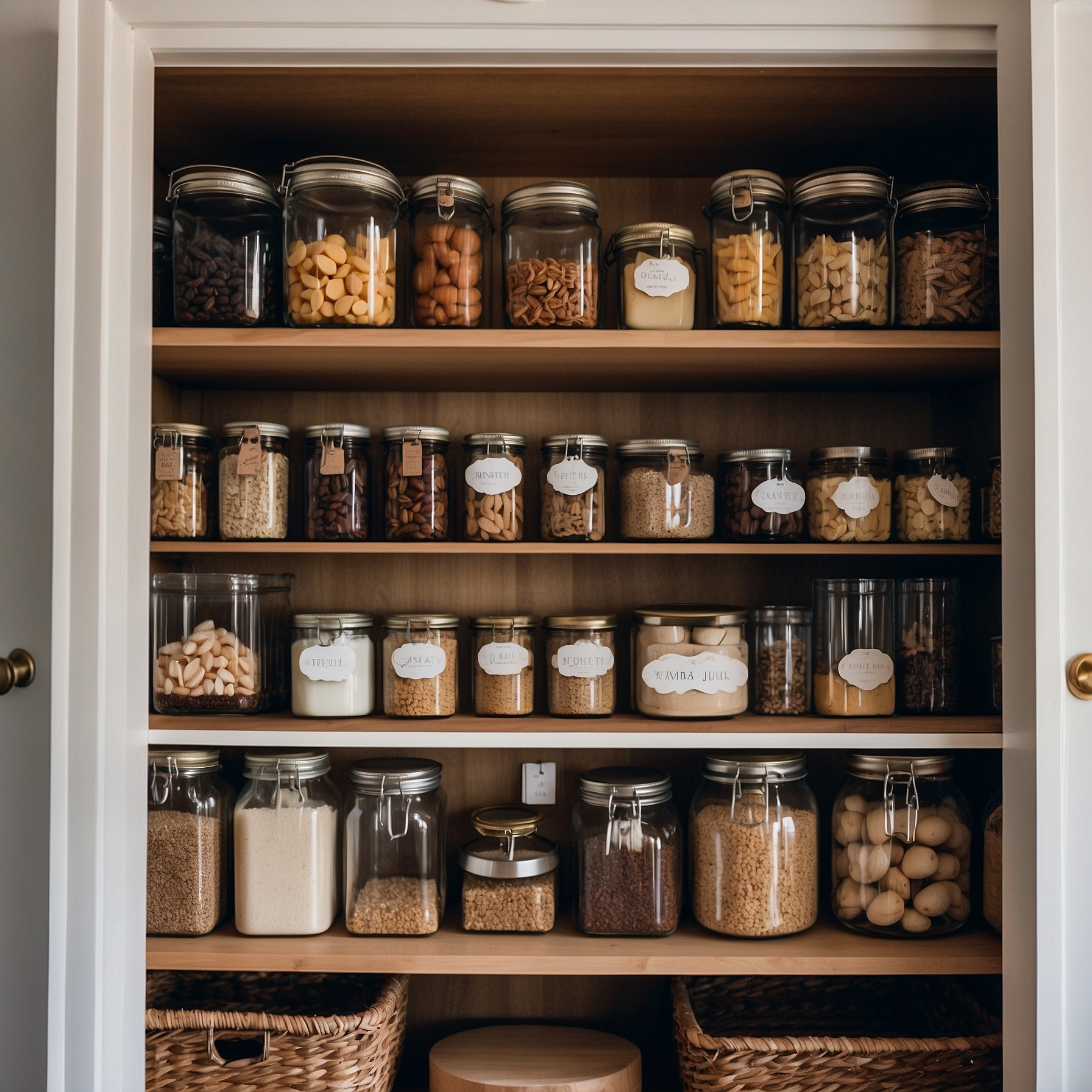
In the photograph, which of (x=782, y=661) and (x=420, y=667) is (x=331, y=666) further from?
(x=782, y=661)

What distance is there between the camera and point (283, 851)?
137cm

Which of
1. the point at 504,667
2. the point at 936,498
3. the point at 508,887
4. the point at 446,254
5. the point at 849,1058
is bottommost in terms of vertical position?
the point at 849,1058

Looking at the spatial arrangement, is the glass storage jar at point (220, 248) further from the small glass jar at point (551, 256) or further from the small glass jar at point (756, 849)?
the small glass jar at point (756, 849)

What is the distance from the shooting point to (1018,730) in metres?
1.21

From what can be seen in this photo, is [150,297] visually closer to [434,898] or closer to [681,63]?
[681,63]

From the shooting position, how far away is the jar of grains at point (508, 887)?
4.56 feet

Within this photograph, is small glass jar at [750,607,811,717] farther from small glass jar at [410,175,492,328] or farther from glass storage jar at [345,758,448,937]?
small glass jar at [410,175,492,328]

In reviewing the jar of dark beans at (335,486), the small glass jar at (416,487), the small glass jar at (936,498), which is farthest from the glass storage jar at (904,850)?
the jar of dark beans at (335,486)

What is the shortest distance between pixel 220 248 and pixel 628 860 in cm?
114

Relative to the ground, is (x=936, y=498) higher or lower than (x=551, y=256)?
lower

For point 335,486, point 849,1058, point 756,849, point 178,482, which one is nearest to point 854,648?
point 756,849

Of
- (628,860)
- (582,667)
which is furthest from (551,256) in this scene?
(628,860)

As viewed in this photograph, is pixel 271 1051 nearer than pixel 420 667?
Yes

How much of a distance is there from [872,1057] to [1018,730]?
53 cm
